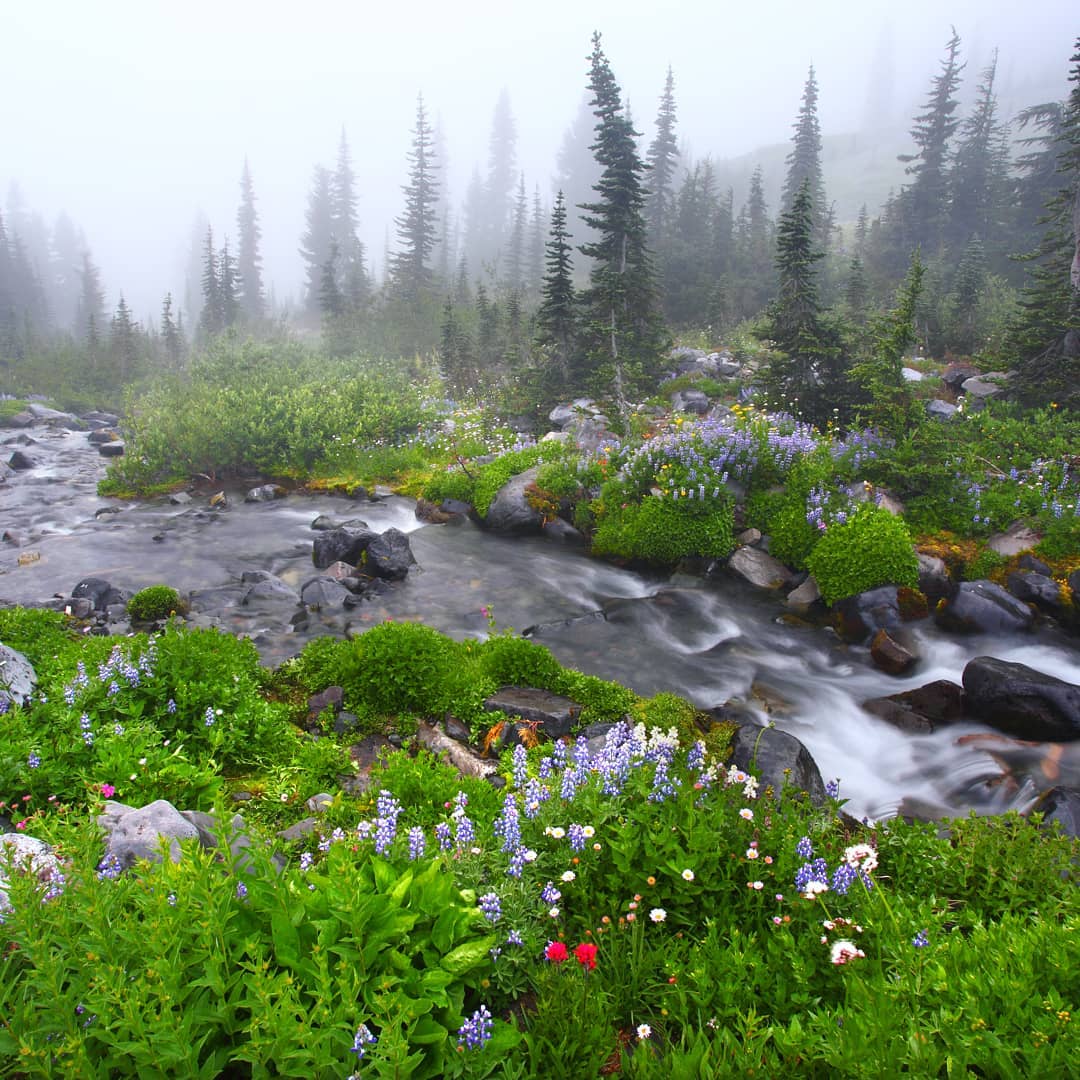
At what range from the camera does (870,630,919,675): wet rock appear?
10328 millimetres

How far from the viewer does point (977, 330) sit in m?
24.9

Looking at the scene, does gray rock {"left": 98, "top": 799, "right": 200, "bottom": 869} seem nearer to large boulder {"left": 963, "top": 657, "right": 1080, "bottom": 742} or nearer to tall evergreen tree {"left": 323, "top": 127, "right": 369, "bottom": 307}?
large boulder {"left": 963, "top": 657, "right": 1080, "bottom": 742}

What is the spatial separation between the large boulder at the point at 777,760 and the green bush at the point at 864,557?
213 inches

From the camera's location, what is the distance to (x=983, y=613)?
35.7ft

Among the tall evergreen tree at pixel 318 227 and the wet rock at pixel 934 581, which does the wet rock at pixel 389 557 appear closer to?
the wet rock at pixel 934 581

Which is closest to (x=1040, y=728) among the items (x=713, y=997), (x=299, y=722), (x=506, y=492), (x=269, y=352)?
(x=713, y=997)

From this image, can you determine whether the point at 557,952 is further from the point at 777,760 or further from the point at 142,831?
the point at 777,760

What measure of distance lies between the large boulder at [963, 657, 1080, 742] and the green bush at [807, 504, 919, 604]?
8.50 feet

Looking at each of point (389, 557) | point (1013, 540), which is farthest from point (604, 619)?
point (1013, 540)

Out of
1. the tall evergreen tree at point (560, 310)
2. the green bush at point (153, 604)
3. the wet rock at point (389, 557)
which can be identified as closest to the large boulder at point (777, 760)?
the wet rock at point (389, 557)

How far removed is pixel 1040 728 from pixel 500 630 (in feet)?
24.8

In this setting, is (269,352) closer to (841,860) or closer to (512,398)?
(512,398)

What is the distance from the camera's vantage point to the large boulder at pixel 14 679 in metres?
6.16

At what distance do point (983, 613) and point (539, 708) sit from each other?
7.76 metres
